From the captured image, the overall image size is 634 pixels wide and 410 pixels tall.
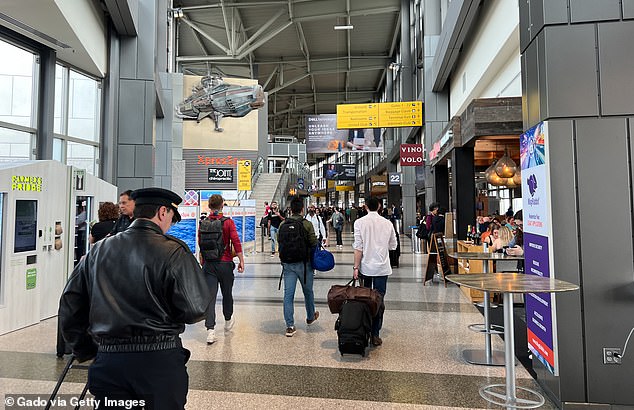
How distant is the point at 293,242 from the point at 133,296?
3.08 metres

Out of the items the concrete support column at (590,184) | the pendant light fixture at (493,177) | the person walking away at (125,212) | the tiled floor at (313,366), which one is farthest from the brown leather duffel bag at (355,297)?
the pendant light fixture at (493,177)

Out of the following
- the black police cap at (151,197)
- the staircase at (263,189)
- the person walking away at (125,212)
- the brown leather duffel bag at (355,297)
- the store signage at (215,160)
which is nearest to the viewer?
the black police cap at (151,197)

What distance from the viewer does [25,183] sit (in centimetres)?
496

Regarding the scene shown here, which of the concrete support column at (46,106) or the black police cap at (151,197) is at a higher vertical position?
the concrete support column at (46,106)

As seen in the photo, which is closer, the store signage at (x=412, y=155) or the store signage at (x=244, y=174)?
the store signage at (x=244, y=174)

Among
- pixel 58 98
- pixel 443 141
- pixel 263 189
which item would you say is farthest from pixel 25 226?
pixel 263 189

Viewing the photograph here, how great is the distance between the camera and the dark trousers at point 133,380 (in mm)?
1463

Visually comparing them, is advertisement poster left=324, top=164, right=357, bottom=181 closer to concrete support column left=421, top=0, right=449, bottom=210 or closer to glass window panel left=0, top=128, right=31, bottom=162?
concrete support column left=421, top=0, right=449, bottom=210

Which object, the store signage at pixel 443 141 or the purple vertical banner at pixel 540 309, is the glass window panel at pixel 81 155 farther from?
the purple vertical banner at pixel 540 309

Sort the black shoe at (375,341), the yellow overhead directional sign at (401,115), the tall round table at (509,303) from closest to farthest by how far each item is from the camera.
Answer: the tall round table at (509,303) < the black shoe at (375,341) < the yellow overhead directional sign at (401,115)

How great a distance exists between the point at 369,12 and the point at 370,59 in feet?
23.9

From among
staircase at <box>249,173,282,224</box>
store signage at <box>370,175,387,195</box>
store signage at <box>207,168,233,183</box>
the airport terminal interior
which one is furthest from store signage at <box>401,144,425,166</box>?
store signage at <box>370,175,387,195</box>

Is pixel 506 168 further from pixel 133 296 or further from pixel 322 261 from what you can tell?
pixel 133 296

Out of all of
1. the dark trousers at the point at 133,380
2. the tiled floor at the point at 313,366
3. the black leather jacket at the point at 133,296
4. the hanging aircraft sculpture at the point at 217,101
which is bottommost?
the tiled floor at the point at 313,366
